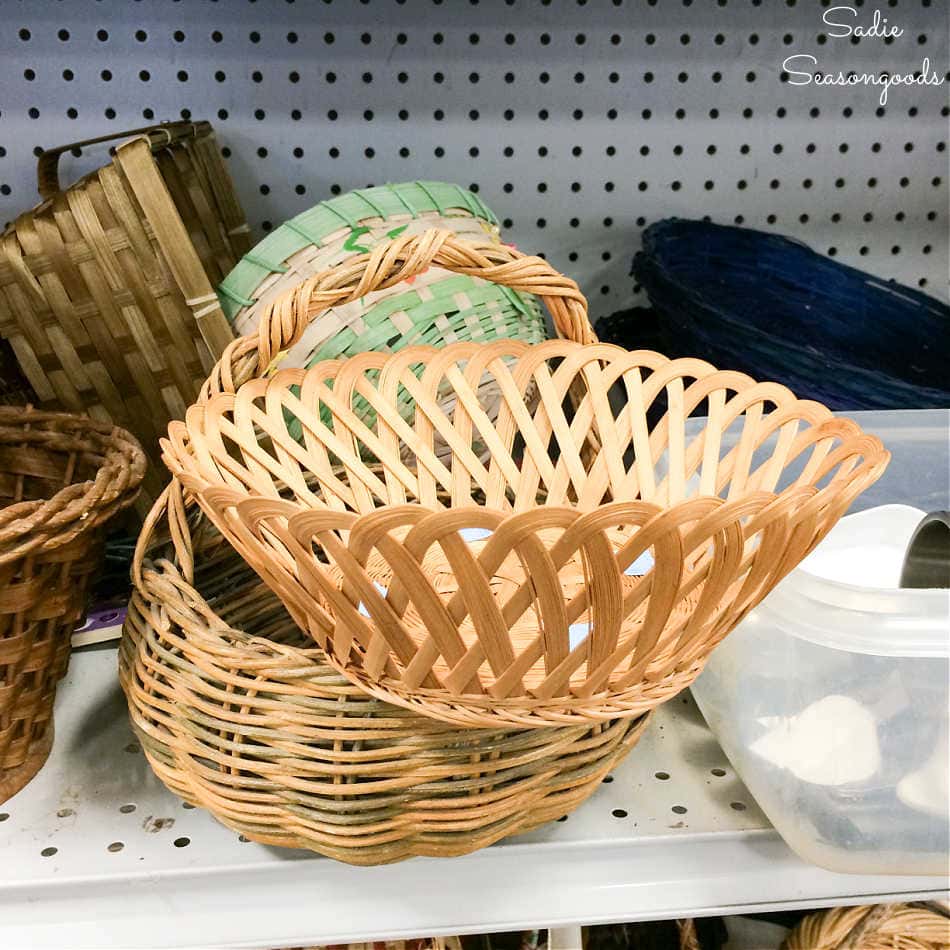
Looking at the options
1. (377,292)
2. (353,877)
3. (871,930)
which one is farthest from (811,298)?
(353,877)

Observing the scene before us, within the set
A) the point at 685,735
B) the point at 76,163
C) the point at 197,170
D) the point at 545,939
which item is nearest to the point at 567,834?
the point at 685,735

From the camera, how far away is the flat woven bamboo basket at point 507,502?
0.31 meters

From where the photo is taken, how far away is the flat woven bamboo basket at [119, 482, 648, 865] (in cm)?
41

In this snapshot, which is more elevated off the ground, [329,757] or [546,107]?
[546,107]

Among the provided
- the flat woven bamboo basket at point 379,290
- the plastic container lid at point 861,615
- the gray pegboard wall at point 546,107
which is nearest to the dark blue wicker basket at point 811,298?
the gray pegboard wall at point 546,107

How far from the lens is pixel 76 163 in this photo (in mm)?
743

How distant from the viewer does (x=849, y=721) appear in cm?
44

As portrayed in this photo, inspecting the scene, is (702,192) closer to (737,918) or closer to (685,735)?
(685,735)

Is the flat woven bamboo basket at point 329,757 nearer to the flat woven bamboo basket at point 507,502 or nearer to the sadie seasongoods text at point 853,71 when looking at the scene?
the flat woven bamboo basket at point 507,502

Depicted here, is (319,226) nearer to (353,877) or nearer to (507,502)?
(507,502)

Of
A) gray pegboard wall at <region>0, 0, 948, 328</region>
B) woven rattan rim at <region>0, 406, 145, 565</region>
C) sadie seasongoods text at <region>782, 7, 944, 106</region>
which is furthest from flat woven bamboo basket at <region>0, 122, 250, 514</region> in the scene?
sadie seasongoods text at <region>782, 7, 944, 106</region>

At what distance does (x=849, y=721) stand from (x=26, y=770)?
47 centimetres

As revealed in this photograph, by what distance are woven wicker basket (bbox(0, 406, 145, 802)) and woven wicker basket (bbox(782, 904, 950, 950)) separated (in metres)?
0.62

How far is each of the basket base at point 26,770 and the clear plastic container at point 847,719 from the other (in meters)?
0.41
